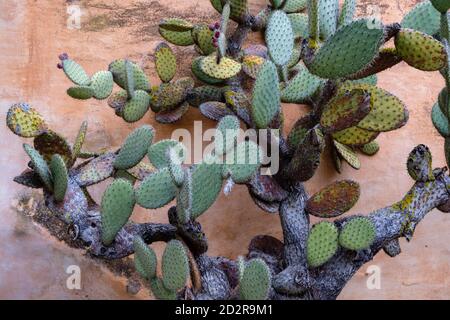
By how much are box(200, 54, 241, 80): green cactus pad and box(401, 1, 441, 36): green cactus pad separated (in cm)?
90

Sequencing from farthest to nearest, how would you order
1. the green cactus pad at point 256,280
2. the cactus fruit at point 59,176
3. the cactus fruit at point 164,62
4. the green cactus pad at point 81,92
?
the cactus fruit at point 164,62 < the green cactus pad at point 81,92 < the cactus fruit at point 59,176 < the green cactus pad at point 256,280

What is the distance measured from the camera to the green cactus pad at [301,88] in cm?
284

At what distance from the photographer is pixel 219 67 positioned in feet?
10.6

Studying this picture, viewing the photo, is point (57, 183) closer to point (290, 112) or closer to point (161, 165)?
point (161, 165)

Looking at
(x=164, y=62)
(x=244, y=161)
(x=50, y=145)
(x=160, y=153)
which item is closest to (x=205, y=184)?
(x=244, y=161)

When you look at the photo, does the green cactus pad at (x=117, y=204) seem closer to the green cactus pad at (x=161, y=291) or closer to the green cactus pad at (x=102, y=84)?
the green cactus pad at (x=161, y=291)

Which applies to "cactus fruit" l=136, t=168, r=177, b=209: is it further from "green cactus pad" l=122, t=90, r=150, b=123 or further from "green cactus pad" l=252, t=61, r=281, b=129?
"green cactus pad" l=122, t=90, r=150, b=123

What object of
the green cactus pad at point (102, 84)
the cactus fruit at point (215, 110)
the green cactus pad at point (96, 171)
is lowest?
the cactus fruit at point (215, 110)

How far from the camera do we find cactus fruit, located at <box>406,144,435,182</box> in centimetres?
272

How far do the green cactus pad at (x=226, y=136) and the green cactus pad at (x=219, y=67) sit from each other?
0.68 meters

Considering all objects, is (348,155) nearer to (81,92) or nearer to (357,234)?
(357,234)

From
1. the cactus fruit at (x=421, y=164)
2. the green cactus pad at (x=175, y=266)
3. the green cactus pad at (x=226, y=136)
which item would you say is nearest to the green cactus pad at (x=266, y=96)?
the green cactus pad at (x=226, y=136)

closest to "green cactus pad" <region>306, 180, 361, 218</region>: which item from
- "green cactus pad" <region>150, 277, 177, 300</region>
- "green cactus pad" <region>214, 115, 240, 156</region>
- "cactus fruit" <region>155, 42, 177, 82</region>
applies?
"green cactus pad" <region>214, 115, 240, 156</region>

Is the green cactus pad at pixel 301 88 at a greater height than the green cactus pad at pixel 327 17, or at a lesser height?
lesser
